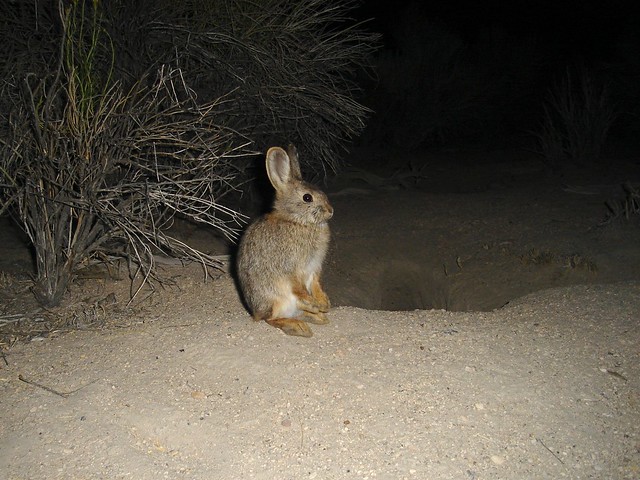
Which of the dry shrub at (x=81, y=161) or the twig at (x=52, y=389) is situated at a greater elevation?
the dry shrub at (x=81, y=161)

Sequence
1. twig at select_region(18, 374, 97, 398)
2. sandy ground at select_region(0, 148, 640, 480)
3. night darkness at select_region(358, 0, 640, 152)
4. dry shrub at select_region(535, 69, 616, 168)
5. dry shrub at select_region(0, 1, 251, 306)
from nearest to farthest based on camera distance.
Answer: sandy ground at select_region(0, 148, 640, 480) < twig at select_region(18, 374, 97, 398) < dry shrub at select_region(0, 1, 251, 306) < dry shrub at select_region(535, 69, 616, 168) < night darkness at select_region(358, 0, 640, 152)

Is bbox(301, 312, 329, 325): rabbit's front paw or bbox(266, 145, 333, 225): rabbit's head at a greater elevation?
bbox(266, 145, 333, 225): rabbit's head

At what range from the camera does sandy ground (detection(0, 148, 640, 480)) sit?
3010mm

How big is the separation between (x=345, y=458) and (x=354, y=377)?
76 centimetres

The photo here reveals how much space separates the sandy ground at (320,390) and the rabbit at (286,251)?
0.18m

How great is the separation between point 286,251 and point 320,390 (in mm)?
1225

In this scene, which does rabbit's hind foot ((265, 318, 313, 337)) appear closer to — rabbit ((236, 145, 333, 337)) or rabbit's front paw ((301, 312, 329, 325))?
rabbit ((236, 145, 333, 337))

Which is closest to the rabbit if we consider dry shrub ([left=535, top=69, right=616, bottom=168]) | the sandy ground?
the sandy ground

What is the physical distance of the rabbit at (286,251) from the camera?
4406 millimetres

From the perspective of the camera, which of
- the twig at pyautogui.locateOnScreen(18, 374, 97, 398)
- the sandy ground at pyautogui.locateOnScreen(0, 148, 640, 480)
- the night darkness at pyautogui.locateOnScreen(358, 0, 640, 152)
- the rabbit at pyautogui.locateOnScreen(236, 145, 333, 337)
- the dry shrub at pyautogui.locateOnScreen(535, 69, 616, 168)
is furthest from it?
the night darkness at pyautogui.locateOnScreen(358, 0, 640, 152)

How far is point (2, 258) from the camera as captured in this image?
6.17 m

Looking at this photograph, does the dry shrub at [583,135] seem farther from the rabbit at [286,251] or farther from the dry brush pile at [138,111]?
the rabbit at [286,251]

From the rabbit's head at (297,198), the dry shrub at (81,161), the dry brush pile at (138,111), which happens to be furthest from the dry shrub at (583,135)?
the dry shrub at (81,161)

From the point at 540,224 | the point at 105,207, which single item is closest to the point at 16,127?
the point at 105,207
